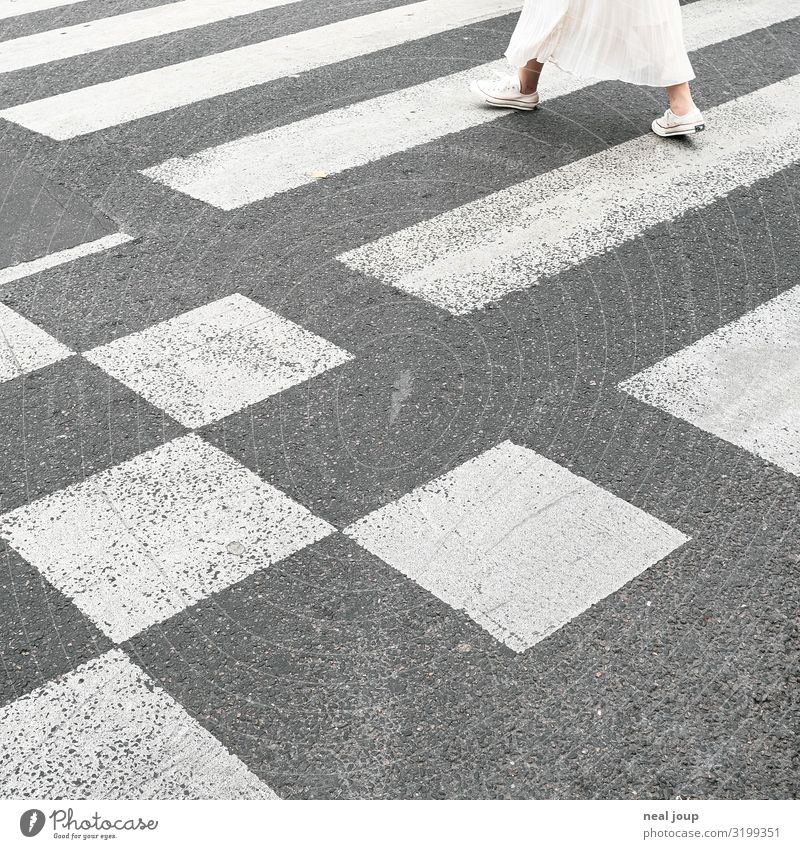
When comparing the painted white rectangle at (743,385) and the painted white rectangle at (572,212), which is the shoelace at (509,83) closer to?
the painted white rectangle at (572,212)

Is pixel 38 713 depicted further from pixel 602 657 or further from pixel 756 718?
pixel 756 718

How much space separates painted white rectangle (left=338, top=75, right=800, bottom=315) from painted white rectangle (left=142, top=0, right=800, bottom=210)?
0.70 m

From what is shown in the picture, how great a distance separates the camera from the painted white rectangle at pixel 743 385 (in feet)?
10.9

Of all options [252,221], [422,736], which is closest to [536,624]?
[422,736]

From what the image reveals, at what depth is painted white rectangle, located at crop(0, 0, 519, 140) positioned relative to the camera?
5.75m

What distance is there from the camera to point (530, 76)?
18.5ft

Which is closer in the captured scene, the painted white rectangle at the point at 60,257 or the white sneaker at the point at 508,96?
the painted white rectangle at the point at 60,257

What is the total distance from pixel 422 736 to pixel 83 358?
1.90 meters

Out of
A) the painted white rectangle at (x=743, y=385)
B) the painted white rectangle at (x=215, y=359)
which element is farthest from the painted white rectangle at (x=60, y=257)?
the painted white rectangle at (x=743, y=385)

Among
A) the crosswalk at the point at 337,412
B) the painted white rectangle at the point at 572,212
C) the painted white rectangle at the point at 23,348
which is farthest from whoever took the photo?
the painted white rectangle at the point at 572,212

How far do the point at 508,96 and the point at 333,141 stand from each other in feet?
3.16

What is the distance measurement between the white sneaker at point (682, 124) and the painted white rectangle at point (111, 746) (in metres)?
3.91

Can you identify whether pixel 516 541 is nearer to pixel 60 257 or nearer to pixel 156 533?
pixel 156 533

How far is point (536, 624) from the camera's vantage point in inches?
106
